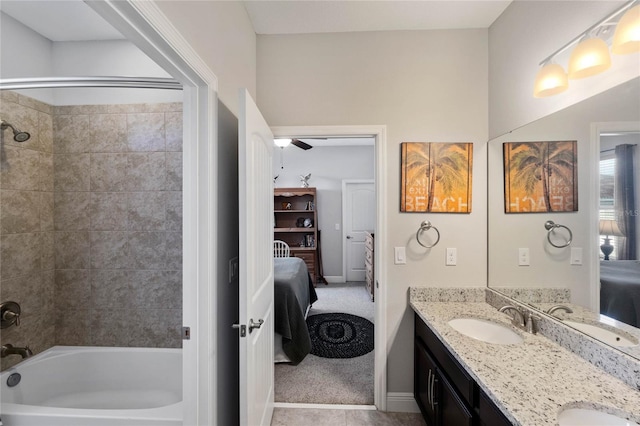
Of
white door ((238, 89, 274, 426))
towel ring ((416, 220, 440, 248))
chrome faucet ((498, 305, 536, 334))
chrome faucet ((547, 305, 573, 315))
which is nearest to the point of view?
white door ((238, 89, 274, 426))

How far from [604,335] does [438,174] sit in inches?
46.4

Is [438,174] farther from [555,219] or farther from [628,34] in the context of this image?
[628,34]

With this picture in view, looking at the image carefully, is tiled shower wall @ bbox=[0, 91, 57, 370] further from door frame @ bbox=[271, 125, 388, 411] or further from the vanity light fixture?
the vanity light fixture

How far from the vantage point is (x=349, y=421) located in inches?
69.6

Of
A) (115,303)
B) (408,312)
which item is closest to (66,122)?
(115,303)

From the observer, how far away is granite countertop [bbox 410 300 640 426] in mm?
814

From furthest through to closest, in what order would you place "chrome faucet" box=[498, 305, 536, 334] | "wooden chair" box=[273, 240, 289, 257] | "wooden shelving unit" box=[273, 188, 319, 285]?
"wooden shelving unit" box=[273, 188, 319, 285]
"wooden chair" box=[273, 240, 289, 257]
"chrome faucet" box=[498, 305, 536, 334]

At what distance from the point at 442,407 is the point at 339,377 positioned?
109 centimetres

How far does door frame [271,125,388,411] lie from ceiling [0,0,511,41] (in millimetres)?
722

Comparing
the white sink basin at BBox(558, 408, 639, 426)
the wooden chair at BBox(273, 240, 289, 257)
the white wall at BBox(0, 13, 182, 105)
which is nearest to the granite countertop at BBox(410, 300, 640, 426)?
the white sink basin at BBox(558, 408, 639, 426)

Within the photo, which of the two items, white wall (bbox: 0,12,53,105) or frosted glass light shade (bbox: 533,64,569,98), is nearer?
frosted glass light shade (bbox: 533,64,569,98)

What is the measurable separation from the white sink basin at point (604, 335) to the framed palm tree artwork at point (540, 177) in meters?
0.55

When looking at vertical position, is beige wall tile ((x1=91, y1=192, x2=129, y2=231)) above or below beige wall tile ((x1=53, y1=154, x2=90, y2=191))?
below

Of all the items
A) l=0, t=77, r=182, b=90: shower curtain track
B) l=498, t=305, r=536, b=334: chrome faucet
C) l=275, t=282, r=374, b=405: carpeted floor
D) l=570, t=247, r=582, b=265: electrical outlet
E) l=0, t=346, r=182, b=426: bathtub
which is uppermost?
l=0, t=77, r=182, b=90: shower curtain track
